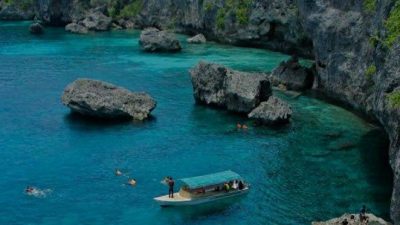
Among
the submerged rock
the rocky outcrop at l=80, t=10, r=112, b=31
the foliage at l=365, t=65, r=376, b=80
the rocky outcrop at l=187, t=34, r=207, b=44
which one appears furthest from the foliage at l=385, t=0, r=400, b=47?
the rocky outcrop at l=80, t=10, r=112, b=31

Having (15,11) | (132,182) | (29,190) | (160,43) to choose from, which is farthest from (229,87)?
(15,11)

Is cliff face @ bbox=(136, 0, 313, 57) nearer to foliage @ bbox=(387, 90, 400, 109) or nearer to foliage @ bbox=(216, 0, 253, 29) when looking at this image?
foliage @ bbox=(216, 0, 253, 29)

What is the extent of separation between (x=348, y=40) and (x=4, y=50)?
8355 centimetres

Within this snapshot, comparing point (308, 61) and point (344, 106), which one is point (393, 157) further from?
point (308, 61)

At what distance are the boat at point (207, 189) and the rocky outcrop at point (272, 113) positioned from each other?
19.8 m

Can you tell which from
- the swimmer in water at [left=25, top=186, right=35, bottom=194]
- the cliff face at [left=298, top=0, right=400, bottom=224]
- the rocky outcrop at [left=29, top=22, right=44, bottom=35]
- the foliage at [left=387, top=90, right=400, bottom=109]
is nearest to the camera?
the foliage at [left=387, top=90, right=400, bottom=109]

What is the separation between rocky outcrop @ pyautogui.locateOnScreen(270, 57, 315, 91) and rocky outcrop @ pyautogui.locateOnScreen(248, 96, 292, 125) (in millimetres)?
19982

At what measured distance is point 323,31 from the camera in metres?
87.4

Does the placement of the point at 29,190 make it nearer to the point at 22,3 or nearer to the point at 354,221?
the point at 354,221

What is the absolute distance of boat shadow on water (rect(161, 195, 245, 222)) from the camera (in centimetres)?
5309

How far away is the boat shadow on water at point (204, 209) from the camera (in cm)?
5309

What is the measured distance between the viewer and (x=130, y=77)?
4232 inches

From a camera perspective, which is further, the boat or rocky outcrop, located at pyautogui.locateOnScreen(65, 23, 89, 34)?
rocky outcrop, located at pyautogui.locateOnScreen(65, 23, 89, 34)

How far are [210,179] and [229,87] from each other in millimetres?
28170
